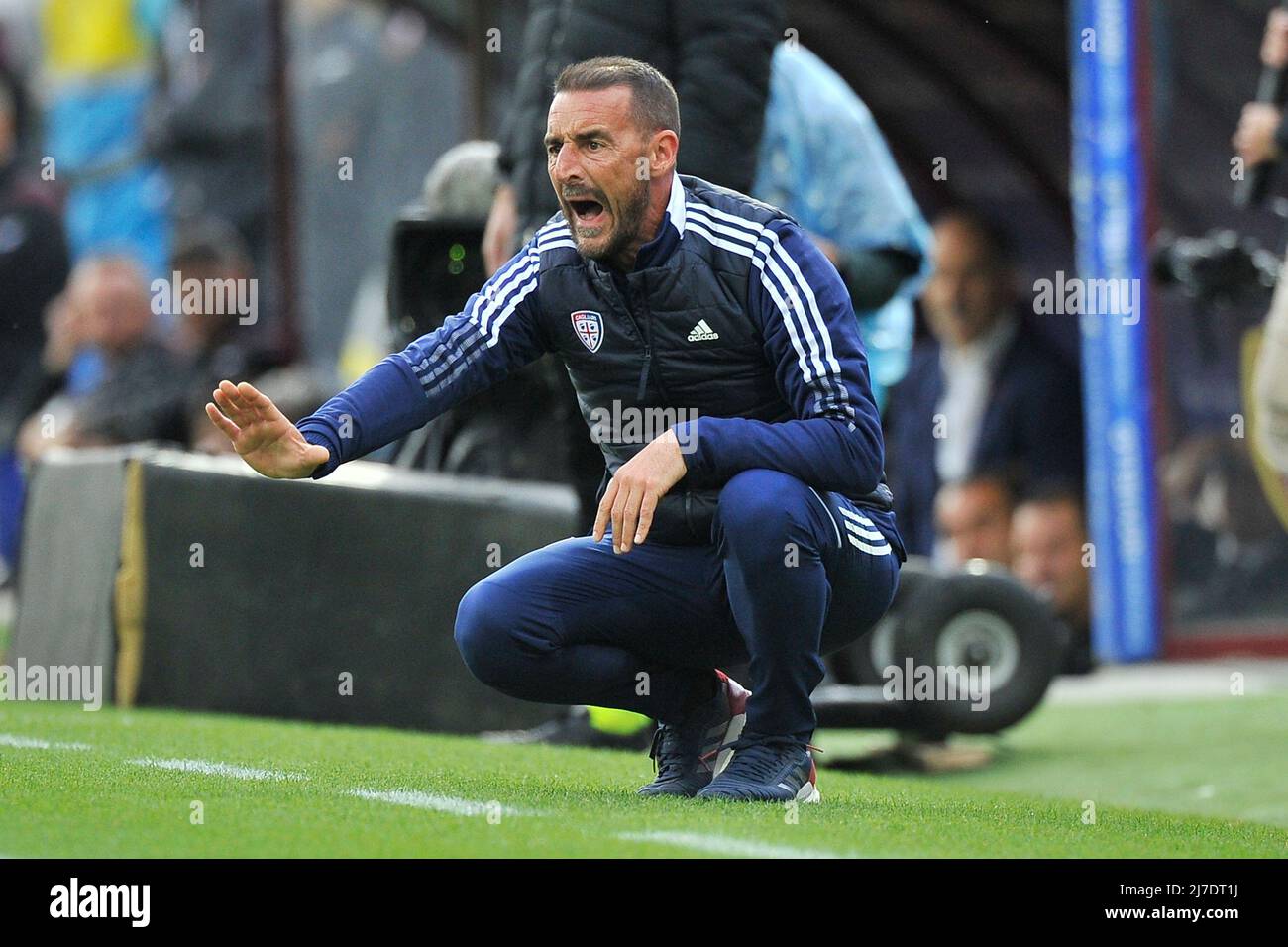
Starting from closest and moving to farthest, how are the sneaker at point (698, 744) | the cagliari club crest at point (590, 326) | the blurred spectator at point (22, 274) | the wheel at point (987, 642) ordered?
the cagliari club crest at point (590, 326)
the sneaker at point (698, 744)
the wheel at point (987, 642)
the blurred spectator at point (22, 274)

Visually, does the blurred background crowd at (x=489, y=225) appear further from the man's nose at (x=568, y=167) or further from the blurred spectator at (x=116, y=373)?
the man's nose at (x=568, y=167)

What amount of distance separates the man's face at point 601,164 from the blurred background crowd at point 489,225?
1.88m

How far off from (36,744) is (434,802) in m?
1.55

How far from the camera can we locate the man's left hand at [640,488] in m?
4.60

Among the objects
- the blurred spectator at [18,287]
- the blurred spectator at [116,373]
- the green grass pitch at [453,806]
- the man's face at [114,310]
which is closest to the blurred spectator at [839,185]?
the green grass pitch at [453,806]

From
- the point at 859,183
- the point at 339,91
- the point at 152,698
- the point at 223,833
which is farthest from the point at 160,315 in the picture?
the point at 223,833

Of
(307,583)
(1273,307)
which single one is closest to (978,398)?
(1273,307)

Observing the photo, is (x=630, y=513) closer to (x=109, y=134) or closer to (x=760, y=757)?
(x=760, y=757)

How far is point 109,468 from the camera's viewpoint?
7.78 metres

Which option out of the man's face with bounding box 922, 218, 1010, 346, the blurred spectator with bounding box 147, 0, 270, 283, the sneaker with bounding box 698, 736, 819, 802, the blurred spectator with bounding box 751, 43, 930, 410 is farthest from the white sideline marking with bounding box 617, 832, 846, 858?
the blurred spectator with bounding box 147, 0, 270, 283

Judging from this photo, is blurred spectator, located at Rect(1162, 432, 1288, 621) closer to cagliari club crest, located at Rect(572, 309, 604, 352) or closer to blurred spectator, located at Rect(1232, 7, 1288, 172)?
blurred spectator, located at Rect(1232, 7, 1288, 172)

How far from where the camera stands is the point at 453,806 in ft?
15.1

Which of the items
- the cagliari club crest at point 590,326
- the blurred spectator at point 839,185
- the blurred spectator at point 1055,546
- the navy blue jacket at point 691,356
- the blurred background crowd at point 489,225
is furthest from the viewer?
the blurred spectator at point 1055,546

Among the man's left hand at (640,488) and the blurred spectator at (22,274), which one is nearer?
the man's left hand at (640,488)
